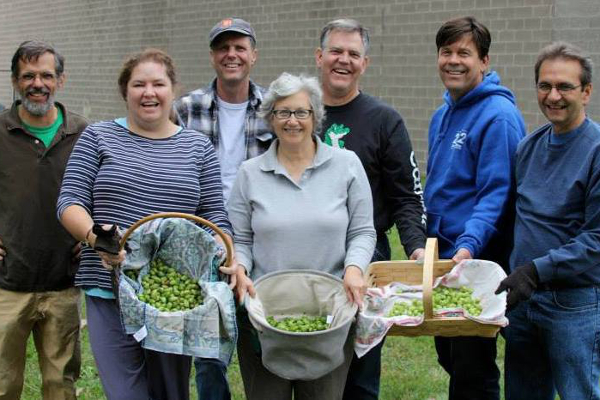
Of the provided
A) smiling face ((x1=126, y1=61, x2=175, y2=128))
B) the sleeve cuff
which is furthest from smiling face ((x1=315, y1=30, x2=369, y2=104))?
the sleeve cuff

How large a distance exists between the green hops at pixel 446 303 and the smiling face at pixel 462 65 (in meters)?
1.01

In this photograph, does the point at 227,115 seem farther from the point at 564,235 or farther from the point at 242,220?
the point at 564,235

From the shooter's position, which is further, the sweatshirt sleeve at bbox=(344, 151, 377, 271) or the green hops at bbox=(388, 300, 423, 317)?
the sweatshirt sleeve at bbox=(344, 151, 377, 271)

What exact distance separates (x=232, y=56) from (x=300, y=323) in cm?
156

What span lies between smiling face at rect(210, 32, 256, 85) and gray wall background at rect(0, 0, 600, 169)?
7251mm

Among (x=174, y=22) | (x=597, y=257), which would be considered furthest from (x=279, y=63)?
(x=597, y=257)

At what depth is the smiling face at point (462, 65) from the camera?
3.93 m

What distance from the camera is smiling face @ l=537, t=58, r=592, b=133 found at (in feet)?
11.4

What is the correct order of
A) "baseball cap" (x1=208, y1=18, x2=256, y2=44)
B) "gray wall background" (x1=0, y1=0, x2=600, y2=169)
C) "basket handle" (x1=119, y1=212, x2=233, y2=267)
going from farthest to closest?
"gray wall background" (x1=0, y1=0, x2=600, y2=169), "baseball cap" (x1=208, y1=18, x2=256, y2=44), "basket handle" (x1=119, y1=212, x2=233, y2=267)

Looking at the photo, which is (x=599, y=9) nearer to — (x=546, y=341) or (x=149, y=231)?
(x=546, y=341)

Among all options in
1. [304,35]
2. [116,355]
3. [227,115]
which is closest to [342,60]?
[227,115]

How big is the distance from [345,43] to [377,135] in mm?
495

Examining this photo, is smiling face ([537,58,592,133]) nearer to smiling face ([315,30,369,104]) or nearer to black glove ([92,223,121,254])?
smiling face ([315,30,369,104])

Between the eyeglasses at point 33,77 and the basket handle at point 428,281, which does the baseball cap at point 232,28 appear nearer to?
the eyeglasses at point 33,77
